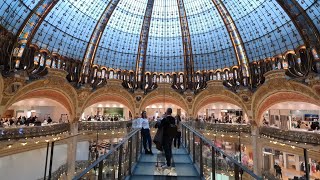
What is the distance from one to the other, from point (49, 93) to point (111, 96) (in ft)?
32.3

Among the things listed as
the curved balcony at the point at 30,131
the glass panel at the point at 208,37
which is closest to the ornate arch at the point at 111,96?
the curved balcony at the point at 30,131

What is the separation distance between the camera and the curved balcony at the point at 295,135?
1940cm

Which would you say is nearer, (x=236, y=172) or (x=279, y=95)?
(x=236, y=172)

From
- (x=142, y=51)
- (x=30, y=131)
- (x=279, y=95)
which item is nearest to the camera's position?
(x=30, y=131)

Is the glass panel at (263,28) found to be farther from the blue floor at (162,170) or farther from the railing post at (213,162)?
the railing post at (213,162)

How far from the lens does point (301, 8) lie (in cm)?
2361

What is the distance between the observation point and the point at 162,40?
1476 inches

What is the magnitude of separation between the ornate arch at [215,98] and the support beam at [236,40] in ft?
12.1

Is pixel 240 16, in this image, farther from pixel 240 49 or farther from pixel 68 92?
pixel 68 92

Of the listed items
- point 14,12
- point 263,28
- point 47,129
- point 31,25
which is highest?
point 263,28

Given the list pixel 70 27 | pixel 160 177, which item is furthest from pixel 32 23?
pixel 160 177

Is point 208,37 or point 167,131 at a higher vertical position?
point 208,37

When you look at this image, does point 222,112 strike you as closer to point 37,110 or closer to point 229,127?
point 229,127

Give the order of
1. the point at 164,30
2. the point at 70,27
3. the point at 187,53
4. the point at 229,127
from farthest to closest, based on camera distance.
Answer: the point at 187,53, the point at 164,30, the point at 70,27, the point at 229,127
